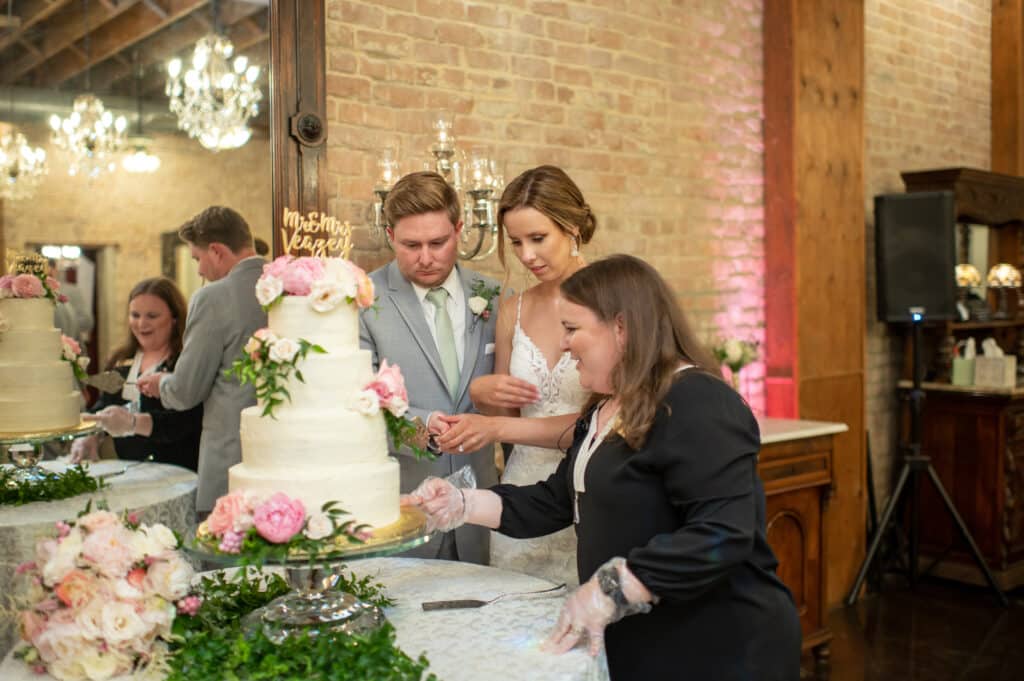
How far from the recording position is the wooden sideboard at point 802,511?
14.9 ft

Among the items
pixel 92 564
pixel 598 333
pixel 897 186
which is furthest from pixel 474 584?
pixel 897 186

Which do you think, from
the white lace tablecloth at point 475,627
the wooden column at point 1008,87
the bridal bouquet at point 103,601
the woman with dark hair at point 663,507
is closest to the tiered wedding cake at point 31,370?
the white lace tablecloth at point 475,627

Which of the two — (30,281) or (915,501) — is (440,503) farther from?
(915,501)

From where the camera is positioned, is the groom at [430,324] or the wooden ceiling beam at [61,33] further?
the wooden ceiling beam at [61,33]

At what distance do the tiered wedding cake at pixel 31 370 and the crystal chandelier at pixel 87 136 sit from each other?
0.48 metres

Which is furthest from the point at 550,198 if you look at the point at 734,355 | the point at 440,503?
the point at 734,355

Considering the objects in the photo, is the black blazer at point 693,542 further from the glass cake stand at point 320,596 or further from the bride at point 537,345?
the bride at point 537,345

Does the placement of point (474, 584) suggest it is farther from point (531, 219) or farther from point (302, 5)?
point (302, 5)

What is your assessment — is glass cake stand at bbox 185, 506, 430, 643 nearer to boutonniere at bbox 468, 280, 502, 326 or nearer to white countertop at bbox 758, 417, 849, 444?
boutonniere at bbox 468, 280, 502, 326

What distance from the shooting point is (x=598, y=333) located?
212cm

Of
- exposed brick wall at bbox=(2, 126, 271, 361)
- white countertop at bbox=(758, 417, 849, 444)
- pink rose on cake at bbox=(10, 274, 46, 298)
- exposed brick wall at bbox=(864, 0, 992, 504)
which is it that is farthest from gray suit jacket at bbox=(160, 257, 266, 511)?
exposed brick wall at bbox=(864, 0, 992, 504)

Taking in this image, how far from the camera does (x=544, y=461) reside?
3.03m

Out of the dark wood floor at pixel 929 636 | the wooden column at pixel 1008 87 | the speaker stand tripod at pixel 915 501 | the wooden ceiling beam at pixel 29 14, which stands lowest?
the dark wood floor at pixel 929 636

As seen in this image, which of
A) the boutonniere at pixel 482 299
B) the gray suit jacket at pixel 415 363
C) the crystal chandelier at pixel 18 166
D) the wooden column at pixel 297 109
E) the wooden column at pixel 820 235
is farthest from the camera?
the wooden column at pixel 820 235
